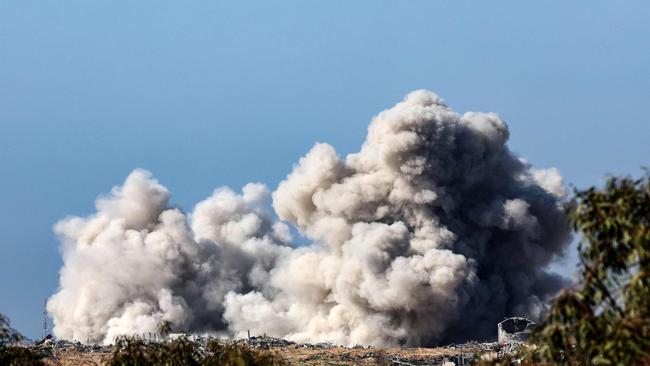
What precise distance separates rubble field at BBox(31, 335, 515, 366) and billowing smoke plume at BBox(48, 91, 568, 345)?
19.2ft

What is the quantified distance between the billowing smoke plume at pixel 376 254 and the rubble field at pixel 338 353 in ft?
19.2

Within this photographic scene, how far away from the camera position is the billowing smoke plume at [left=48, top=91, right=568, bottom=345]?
8025 cm

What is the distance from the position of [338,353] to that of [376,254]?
13029 millimetres

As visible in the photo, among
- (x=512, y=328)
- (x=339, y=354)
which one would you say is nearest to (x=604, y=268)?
(x=339, y=354)

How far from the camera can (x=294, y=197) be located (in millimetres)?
89250

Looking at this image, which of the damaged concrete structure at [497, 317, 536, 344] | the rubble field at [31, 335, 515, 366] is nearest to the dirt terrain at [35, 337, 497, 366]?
the rubble field at [31, 335, 515, 366]

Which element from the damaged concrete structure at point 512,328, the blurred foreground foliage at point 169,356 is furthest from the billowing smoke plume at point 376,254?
the blurred foreground foliage at point 169,356

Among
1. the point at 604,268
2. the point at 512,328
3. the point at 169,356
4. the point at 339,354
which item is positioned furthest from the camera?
the point at 512,328

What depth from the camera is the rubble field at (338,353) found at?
62.0m

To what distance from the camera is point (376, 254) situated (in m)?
79.4

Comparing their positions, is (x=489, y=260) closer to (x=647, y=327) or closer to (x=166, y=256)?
Answer: (x=166, y=256)

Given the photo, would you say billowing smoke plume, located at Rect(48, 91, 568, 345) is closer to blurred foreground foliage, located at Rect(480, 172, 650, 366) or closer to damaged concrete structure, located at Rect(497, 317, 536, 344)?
damaged concrete structure, located at Rect(497, 317, 536, 344)

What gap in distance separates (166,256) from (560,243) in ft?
97.5

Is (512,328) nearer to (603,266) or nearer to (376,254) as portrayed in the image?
(376,254)
